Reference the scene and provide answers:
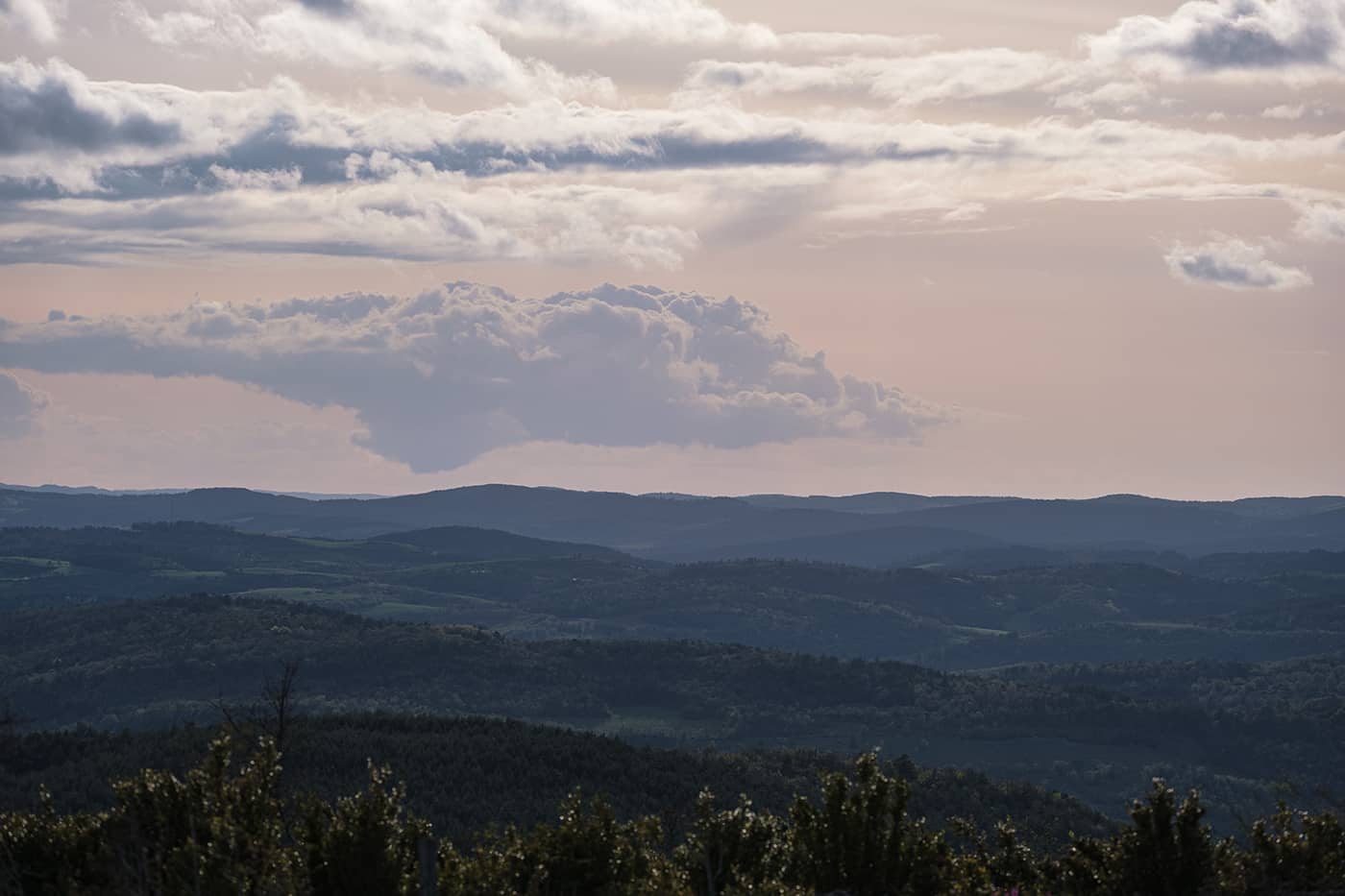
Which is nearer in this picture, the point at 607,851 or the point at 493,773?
the point at 607,851

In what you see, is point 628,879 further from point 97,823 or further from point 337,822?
point 97,823

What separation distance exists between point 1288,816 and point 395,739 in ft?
383

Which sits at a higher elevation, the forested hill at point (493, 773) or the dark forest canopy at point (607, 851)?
the dark forest canopy at point (607, 851)

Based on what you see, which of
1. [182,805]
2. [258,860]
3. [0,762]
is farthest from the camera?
[0,762]

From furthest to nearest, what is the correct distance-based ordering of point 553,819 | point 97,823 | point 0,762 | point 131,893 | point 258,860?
point 0,762, point 553,819, point 97,823, point 258,860, point 131,893

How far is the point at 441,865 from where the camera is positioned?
1585 inches

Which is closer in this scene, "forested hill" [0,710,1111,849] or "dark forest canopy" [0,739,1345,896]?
"dark forest canopy" [0,739,1345,896]

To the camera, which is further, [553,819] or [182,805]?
[553,819]

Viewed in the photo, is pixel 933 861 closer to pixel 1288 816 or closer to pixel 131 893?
pixel 1288 816

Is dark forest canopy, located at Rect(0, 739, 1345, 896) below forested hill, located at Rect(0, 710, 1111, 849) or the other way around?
the other way around

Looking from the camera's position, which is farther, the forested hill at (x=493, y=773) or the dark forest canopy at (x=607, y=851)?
the forested hill at (x=493, y=773)

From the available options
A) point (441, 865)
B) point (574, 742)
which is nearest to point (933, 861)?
point (441, 865)

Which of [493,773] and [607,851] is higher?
[607,851]

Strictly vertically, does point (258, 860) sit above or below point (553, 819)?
above
